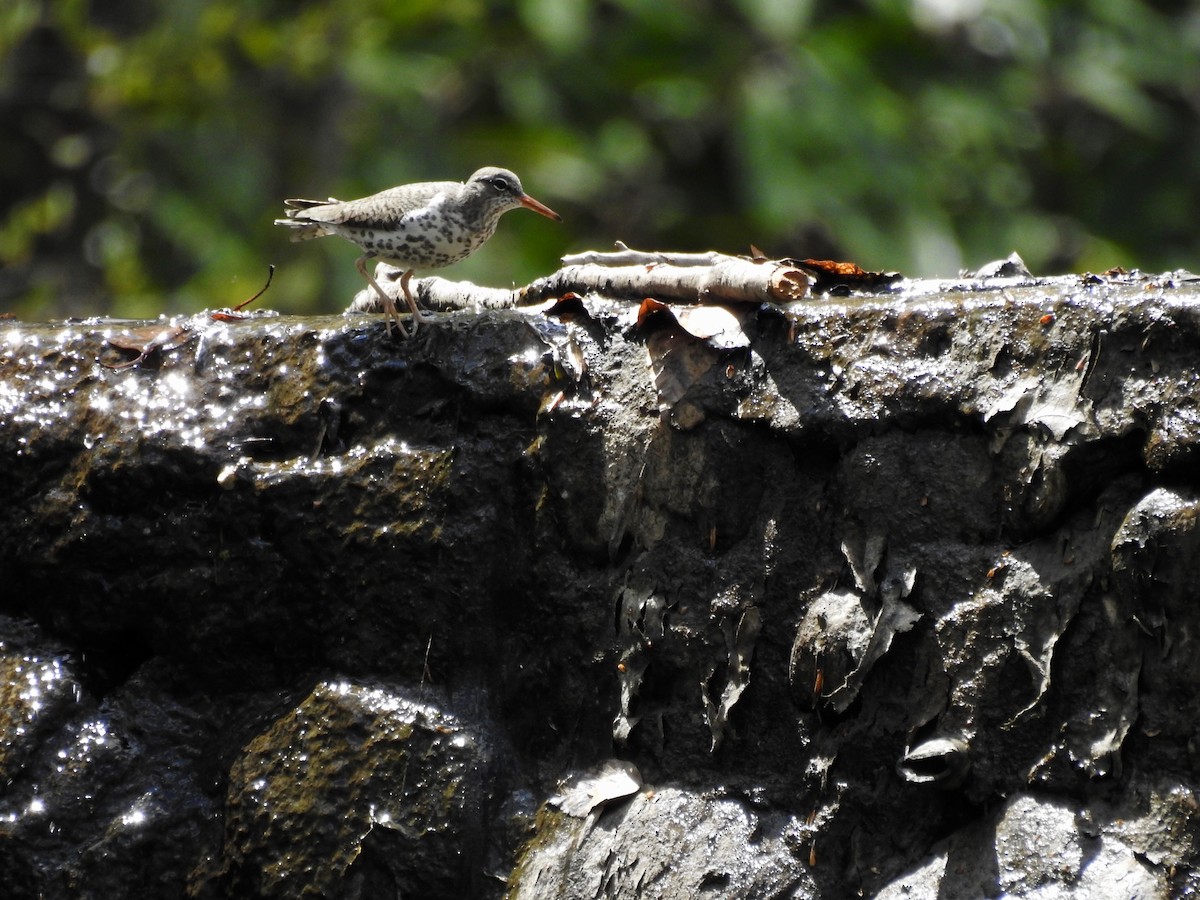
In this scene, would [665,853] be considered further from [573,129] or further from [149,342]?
[573,129]

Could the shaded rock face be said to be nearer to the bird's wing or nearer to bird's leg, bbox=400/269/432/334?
bird's leg, bbox=400/269/432/334

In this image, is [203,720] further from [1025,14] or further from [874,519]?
[1025,14]

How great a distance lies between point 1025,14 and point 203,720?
33.7 ft

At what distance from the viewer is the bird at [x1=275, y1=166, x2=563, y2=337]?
451 cm

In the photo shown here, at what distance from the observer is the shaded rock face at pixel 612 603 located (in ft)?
10.1

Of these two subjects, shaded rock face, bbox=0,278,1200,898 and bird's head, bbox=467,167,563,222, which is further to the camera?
bird's head, bbox=467,167,563,222

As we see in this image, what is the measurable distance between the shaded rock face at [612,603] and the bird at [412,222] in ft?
2.15

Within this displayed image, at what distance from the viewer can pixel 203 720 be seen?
3801 mm

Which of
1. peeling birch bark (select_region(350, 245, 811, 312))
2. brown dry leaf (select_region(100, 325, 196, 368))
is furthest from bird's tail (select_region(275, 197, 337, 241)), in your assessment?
brown dry leaf (select_region(100, 325, 196, 368))

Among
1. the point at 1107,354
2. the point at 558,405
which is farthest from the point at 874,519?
the point at 558,405

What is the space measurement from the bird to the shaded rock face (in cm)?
66

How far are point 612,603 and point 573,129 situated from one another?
9166mm

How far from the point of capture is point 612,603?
359 centimetres

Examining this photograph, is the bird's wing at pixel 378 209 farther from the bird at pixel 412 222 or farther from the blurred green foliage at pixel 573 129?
the blurred green foliage at pixel 573 129
